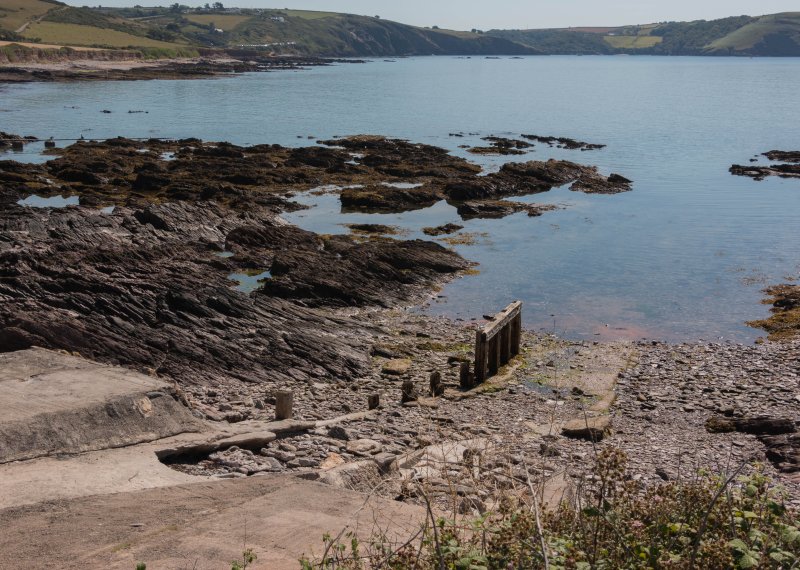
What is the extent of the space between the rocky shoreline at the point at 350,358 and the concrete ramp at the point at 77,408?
3.83 ft

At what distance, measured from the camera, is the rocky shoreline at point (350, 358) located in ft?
52.2

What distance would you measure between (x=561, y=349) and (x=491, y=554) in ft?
65.4

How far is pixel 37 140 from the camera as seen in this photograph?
223 feet

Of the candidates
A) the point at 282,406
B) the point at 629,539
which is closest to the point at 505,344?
the point at 282,406

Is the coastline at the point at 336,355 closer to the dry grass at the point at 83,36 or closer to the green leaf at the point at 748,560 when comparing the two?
the green leaf at the point at 748,560

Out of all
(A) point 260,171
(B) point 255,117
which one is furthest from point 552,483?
(B) point 255,117

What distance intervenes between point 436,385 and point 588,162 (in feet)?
157

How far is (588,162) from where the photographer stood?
65875 mm

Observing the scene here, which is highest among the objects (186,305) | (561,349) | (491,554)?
(491,554)

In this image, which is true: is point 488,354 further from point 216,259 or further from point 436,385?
point 216,259

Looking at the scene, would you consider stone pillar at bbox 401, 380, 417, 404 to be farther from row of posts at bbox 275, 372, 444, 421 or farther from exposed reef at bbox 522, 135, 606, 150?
exposed reef at bbox 522, 135, 606, 150

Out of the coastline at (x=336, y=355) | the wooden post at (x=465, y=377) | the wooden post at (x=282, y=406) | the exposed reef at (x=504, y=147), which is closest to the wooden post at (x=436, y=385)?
the coastline at (x=336, y=355)

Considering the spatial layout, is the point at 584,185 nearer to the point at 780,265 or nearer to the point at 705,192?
the point at 705,192

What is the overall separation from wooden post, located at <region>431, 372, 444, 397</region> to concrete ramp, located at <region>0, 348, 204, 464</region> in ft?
24.6
